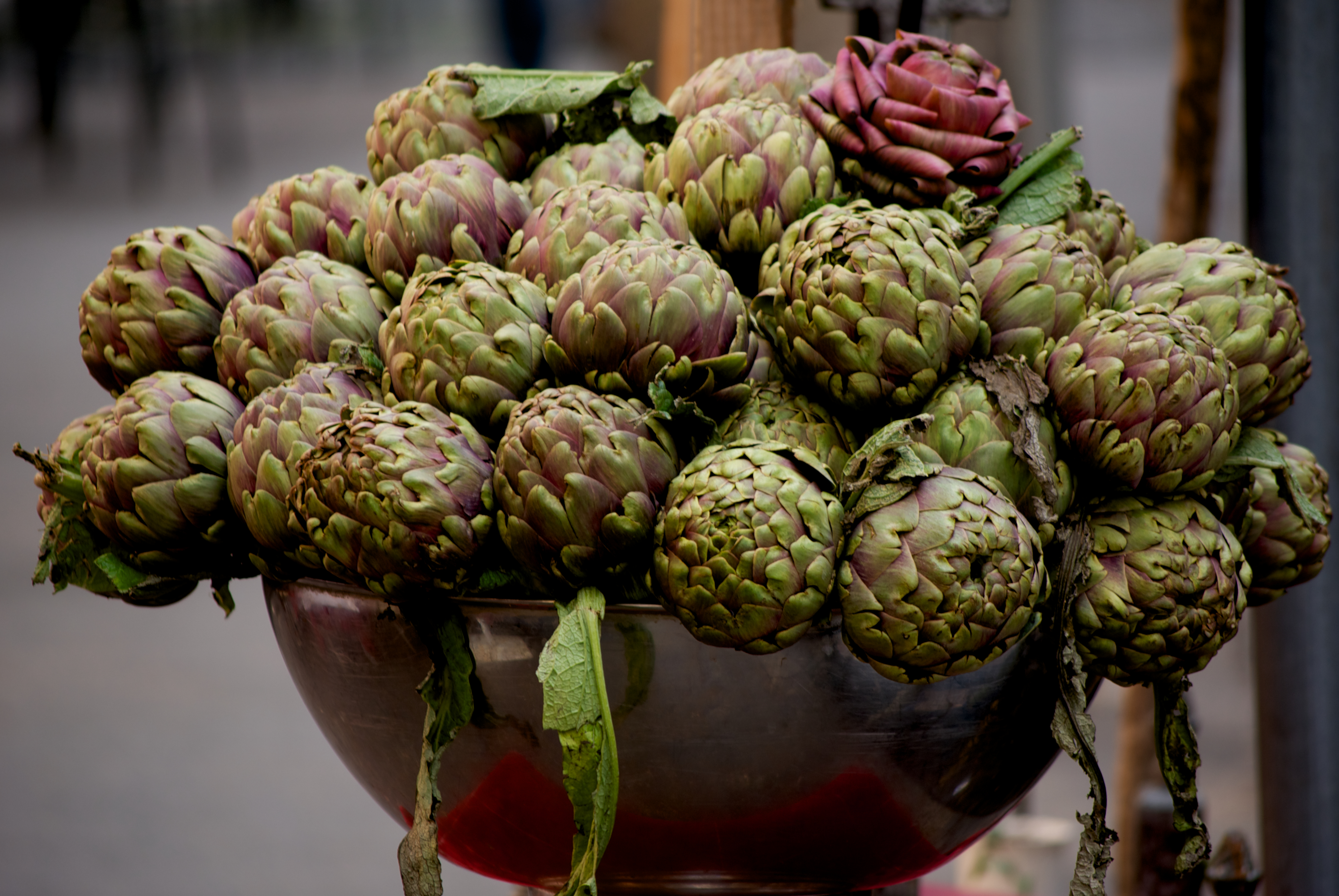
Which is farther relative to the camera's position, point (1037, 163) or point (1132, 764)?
point (1132, 764)

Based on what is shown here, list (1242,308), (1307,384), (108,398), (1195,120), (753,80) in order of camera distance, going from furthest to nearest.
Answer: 1. (108,398)
2. (1195,120)
3. (1307,384)
4. (753,80)
5. (1242,308)

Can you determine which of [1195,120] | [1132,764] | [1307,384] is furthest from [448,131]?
[1132,764]

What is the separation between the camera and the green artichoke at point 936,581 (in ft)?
1.37

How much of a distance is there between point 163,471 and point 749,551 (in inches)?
10.3

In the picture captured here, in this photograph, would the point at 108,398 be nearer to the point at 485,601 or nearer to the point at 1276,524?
the point at 485,601

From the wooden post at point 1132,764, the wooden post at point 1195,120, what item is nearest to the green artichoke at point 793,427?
the wooden post at point 1195,120

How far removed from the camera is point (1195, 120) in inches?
41.8

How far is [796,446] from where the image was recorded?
46 centimetres

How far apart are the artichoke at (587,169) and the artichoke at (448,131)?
20mm

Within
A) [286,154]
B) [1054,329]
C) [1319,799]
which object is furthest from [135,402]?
[286,154]

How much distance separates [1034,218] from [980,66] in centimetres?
8

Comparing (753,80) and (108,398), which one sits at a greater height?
(753,80)

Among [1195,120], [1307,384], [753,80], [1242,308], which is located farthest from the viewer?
[1195,120]

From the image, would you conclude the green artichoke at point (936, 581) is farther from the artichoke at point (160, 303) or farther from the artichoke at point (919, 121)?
the artichoke at point (160, 303)
